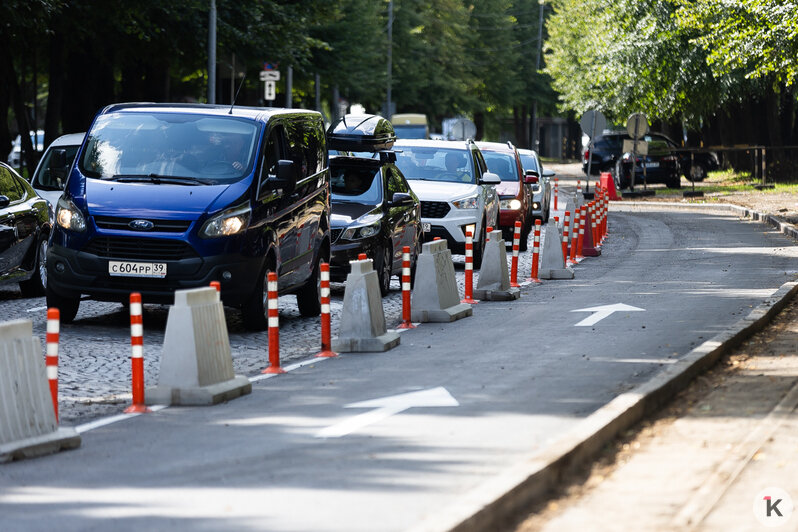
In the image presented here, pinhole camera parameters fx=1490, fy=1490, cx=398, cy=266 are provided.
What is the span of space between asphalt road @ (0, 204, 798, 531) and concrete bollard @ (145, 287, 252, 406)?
0.60 feet

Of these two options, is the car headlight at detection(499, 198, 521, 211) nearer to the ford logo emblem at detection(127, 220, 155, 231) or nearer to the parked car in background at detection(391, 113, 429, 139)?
the ford logo emblem at detection(127, 220, 155, 231)

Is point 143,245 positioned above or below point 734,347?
above

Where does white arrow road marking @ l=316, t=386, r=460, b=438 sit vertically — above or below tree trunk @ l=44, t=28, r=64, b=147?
below

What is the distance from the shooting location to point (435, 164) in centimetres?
2345

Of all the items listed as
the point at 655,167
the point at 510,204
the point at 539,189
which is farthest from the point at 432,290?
the point at 655,167

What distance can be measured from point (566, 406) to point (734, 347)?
3.57 metres

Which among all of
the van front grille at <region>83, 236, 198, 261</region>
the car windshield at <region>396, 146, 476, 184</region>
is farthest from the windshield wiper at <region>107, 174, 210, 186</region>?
the car windshield at <region>396, 146, 476, 184</region>

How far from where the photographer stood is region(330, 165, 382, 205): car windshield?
1794 cm

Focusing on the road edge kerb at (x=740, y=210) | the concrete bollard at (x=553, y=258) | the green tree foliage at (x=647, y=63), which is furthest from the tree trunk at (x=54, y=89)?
the green tree foliage at (x=647, y=63)

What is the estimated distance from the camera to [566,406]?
9.44 metres

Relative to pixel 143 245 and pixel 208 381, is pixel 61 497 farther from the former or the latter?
pixel 143 245

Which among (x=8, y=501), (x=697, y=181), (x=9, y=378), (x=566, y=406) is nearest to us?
(x=8, y=501)

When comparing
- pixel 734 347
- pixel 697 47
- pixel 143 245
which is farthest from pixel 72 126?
pixel 734 347

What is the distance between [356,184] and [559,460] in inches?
446
